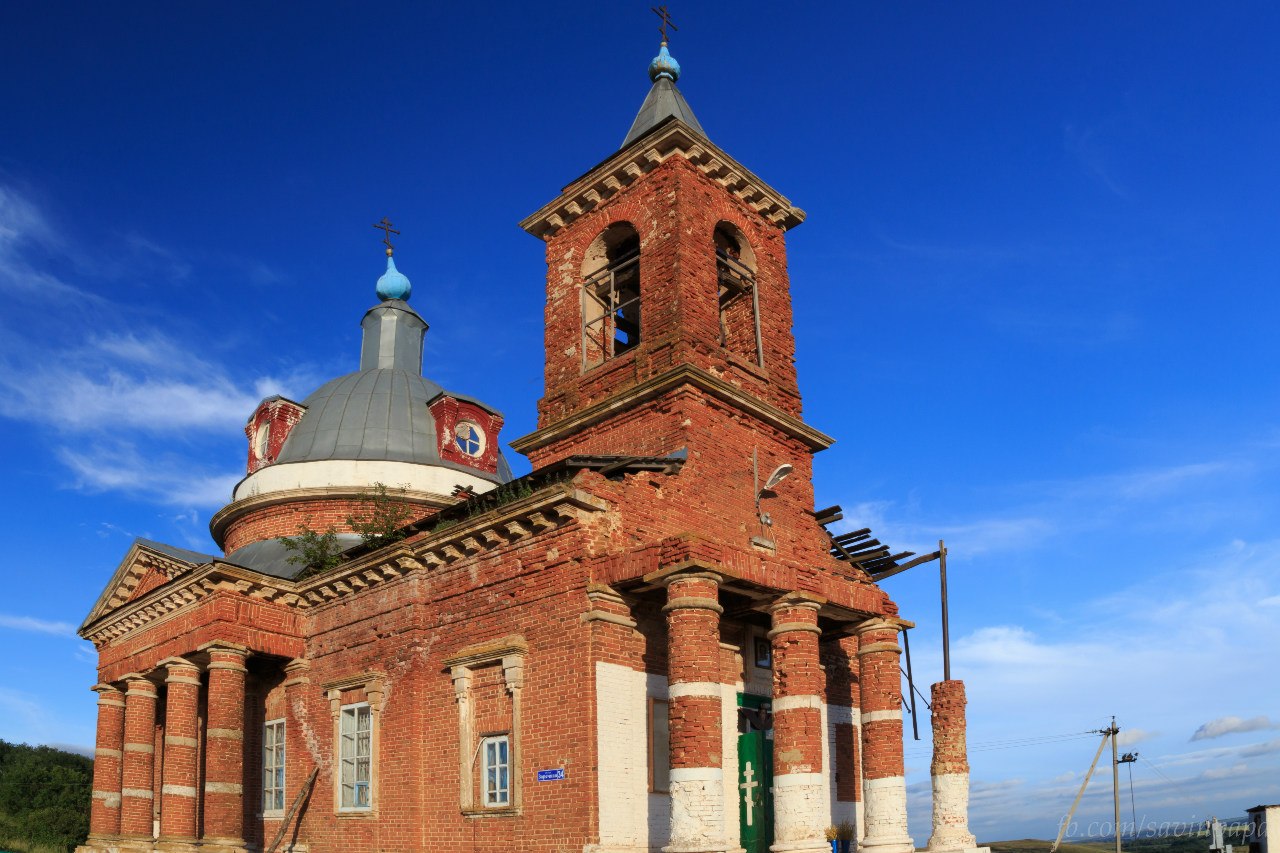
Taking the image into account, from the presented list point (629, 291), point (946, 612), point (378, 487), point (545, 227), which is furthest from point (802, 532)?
point (378, 487)

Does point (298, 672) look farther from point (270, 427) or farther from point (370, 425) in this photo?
point (270, 427)

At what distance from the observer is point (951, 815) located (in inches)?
620

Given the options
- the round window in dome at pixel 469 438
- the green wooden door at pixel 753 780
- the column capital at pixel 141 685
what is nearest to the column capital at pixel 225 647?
the column capital at pixel 141 685

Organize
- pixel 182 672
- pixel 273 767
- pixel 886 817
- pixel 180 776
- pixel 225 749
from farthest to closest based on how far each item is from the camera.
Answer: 1. pixel 182 672
2. pixel 273 767
3. pixel 180 776
4. pixel 225 749
5. pixel 886 817

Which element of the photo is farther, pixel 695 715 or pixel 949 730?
pixel 949 730

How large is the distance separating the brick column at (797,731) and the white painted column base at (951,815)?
2569mm

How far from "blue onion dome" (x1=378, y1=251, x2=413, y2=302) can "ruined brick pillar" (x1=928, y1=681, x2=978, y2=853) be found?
62.0 feet

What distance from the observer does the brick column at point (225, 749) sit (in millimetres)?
18141

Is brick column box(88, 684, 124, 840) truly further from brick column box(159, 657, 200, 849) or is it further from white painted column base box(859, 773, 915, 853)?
white painted column base box(859, 773, 915, 853)

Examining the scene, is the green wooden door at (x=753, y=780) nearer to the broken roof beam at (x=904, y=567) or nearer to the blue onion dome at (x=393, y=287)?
the broken roof beam at (x=904, y=567)

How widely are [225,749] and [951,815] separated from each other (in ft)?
38.5

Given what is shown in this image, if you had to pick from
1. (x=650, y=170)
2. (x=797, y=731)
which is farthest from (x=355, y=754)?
(x=650, y=170)

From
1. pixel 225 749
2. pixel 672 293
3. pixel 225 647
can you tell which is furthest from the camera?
pixel 225 647

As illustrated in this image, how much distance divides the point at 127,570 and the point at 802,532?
14077 millimetres
